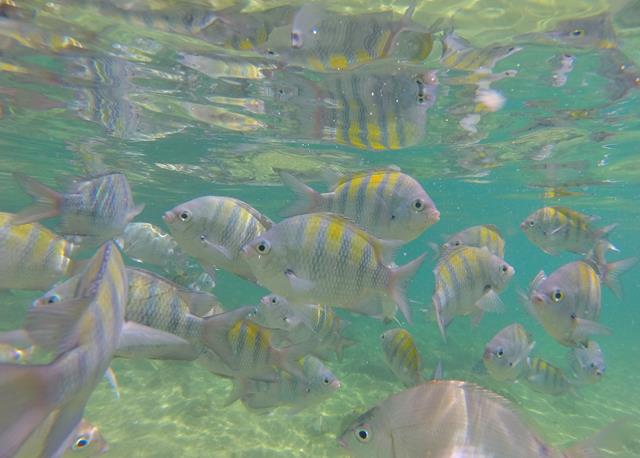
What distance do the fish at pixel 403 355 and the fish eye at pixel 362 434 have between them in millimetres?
2668

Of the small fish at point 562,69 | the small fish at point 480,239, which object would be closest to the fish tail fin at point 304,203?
the small fish at point 480,239

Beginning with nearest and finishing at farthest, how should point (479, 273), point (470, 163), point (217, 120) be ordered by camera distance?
point (479, 273) < point (217, 120) < point (470, 163)

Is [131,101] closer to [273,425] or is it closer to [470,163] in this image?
[273,425]

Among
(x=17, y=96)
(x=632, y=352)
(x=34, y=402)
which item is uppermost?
(x=17, y=96)

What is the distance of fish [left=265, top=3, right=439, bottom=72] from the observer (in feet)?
27.2

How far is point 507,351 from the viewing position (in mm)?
5473

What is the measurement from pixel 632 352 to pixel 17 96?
4025 centimetres

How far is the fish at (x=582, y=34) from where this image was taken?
8.59 meters

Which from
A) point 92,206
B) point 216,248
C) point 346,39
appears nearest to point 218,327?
point 216,248

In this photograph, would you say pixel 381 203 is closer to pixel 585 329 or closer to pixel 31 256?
pixel 585 329

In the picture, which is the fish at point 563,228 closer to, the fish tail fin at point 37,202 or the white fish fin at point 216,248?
the white fish fin at point 216,248

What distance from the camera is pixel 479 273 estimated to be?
4410 mm

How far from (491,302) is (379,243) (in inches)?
77.1

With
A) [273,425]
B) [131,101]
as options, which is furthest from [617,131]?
[131,101]
